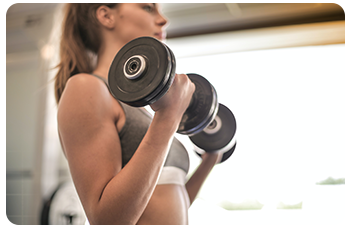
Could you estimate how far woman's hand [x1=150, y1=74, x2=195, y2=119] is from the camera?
58 centimetres

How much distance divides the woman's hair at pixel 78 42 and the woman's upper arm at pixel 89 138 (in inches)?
10.4

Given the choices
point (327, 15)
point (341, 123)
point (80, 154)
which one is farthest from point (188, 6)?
point (80, 154)

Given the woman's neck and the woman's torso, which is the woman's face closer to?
the woman's neck

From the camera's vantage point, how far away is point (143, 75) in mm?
549

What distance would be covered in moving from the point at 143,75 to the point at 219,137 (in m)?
0.62

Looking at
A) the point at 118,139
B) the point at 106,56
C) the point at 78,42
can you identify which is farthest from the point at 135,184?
the point at 78,42

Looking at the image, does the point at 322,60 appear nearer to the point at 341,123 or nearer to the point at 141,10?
the point at 341,123

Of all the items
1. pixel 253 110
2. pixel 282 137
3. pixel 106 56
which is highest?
pixel 253 110

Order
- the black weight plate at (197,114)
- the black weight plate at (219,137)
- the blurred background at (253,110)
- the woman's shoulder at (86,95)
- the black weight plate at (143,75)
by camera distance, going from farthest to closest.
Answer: the blurred background at (253,110)
the black weight plate at (219,137)
the black weight plate at (197,114)
the woman's shoulder at (86,95)
the black weight plate at (143,75)

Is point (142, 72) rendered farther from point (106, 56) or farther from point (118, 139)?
point (106, 56)

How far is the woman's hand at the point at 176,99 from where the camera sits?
58 cm

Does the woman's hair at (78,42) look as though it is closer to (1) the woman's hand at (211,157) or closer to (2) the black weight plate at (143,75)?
(2) the black weight plate at (143,75)

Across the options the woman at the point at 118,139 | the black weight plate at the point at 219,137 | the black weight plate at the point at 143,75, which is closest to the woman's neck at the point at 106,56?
the woman at the point at 118,139

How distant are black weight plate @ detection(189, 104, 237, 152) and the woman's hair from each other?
21.9 inches
